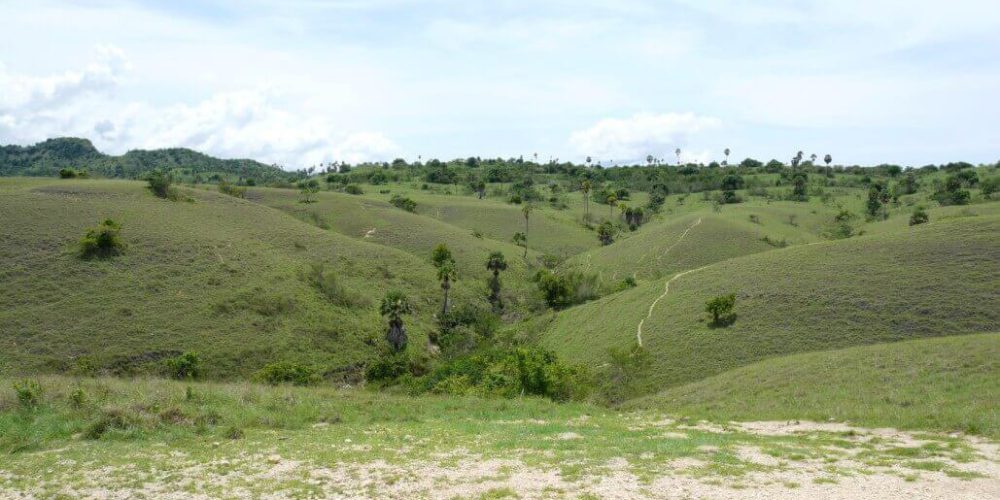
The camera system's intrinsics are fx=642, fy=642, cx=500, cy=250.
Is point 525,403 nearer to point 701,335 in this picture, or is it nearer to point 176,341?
point 701,335

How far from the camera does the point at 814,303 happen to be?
161ft

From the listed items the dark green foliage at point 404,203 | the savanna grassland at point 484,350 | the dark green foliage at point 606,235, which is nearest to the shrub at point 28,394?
the savanna grassland at point 484,350

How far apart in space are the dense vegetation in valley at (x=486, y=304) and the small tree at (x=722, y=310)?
0.16m

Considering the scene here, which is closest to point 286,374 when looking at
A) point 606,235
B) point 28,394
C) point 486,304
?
point 28,394

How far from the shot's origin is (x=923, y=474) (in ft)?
46.1

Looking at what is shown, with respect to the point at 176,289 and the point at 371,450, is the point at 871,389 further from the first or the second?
the point at 176,289

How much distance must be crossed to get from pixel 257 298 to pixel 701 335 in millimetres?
41232

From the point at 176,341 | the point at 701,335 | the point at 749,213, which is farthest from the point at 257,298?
the point at 749,213

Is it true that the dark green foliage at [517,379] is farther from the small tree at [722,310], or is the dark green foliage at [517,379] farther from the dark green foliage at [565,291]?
the dark green foliage at [565,291]

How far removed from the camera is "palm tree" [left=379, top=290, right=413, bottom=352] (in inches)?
2491

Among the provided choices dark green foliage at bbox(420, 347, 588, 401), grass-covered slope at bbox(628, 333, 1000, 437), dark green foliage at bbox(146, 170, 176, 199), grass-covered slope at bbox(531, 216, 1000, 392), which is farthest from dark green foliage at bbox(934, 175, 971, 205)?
dark green foliage at bbox(146, 170, 176, 199)

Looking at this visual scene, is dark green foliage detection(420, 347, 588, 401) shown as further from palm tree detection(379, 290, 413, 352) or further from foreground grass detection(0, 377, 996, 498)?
palm tree detection(379, 290, 413, 352)

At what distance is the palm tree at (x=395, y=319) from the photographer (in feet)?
208

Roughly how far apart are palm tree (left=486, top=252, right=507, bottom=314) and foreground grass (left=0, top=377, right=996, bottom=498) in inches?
2297
